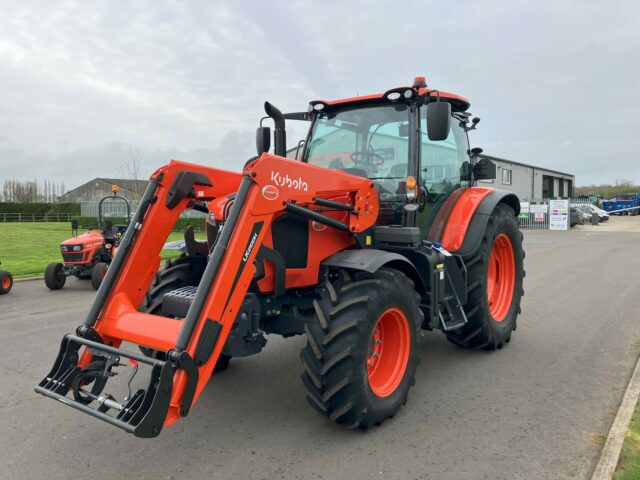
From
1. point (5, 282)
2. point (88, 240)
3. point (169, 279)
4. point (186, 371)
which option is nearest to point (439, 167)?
point (169, 279)

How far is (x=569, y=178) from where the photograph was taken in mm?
60375

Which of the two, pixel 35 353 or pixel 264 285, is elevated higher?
pixel 264 285

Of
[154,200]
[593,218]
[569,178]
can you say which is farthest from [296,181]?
[569,178]

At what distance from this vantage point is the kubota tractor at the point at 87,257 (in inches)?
386

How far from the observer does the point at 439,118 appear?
4043 millimetres

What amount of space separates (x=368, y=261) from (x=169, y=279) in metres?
1.60

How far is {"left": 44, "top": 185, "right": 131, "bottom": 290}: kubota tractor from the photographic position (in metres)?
9.81

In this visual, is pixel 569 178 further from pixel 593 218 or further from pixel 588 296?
pixel 588 296

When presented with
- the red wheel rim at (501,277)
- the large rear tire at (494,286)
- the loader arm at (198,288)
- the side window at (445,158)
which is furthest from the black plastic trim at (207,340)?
the red wheel rim at (501,277)

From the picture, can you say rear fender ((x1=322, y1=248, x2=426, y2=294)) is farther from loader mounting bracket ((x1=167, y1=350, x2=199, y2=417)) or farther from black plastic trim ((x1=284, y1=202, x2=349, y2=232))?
loader mounting bracket ((x1=167, y1=350, x2=199, y2=417))

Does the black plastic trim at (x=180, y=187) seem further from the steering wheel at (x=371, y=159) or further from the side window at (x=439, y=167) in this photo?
the side window at (x=439, y=167)

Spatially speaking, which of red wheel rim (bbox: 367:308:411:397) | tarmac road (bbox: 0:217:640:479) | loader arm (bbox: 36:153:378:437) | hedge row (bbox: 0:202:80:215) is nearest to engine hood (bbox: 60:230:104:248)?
tarmac road (bbox: 0:217:640:479)

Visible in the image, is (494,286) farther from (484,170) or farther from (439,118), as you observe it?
(439,118)

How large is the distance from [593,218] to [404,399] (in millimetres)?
38323
